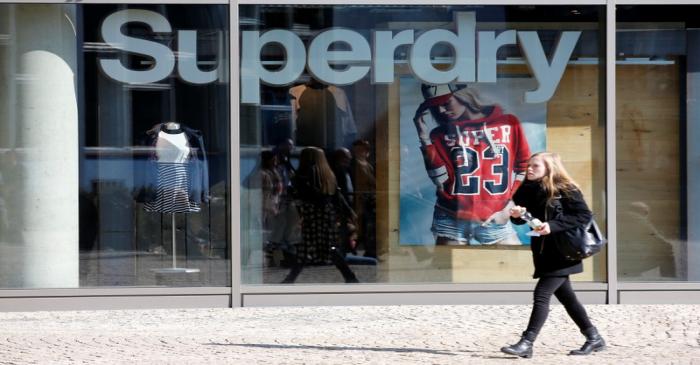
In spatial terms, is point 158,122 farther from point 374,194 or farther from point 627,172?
point 627,172

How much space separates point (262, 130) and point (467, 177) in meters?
2.16

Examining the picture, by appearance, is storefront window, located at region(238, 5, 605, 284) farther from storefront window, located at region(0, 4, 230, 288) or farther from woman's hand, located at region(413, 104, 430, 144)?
storefront window, located at region(0, 4, 230, 288)

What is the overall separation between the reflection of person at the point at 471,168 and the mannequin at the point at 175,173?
227 cm

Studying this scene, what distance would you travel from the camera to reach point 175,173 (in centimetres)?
1216

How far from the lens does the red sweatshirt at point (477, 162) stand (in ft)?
40.5

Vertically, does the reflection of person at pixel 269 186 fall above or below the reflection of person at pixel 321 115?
below

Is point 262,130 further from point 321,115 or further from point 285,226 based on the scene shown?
point 285,226

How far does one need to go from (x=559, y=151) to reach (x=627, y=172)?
73cm

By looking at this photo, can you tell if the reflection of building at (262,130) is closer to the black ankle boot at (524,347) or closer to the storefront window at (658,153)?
the storefront window at (658,153)

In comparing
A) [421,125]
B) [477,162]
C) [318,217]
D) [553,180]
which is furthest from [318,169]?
[553,180]

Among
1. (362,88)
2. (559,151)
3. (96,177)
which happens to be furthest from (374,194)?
(96,177)

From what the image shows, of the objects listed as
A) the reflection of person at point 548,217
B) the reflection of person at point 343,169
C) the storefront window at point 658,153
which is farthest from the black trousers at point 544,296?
the reflection of person at point 343,169

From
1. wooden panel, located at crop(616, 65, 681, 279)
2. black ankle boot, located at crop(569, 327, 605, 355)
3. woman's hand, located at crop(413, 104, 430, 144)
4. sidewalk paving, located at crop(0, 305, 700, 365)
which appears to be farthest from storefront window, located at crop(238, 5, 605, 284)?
black ankle boot, located at crop(569, 327, 605, 355)

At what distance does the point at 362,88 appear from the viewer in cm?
1220
